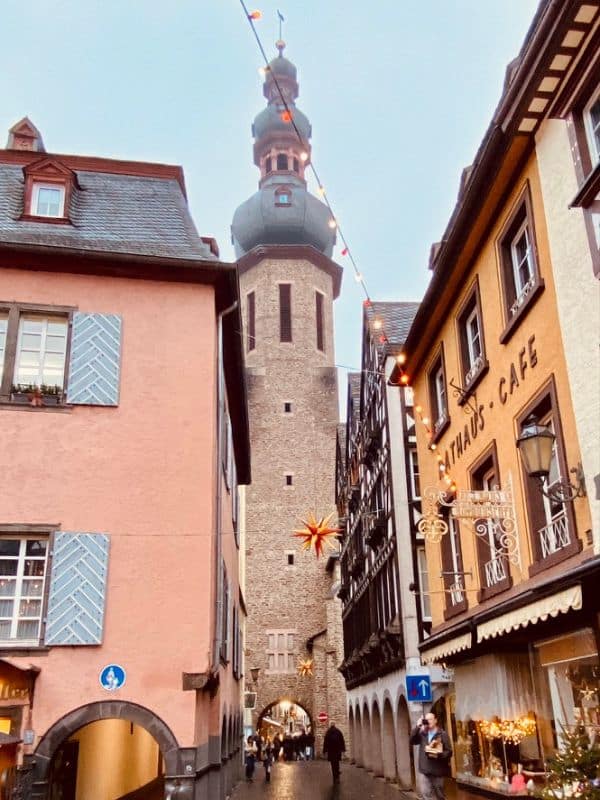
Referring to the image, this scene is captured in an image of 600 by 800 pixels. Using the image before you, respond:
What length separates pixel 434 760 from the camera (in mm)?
10117

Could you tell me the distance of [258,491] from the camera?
1766 inches

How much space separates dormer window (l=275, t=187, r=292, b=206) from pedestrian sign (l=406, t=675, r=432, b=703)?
40.3 metres

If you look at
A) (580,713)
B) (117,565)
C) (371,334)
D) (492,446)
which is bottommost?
(580,713)

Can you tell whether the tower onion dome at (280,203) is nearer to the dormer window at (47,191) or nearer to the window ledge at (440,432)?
the dormer window at (47,191)

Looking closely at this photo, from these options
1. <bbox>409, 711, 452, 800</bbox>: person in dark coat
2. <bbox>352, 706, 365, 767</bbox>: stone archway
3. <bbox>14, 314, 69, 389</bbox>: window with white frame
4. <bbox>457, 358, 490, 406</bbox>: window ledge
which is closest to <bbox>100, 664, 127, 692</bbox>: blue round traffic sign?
<bbox>409, 711, 452, 800</bbox>: person in dark coat

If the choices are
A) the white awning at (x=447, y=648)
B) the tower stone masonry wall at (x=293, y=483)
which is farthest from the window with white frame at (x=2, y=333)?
the tower stone masonry wall at (x=293, y=483)

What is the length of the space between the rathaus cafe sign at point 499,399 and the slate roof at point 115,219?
15.7 ft

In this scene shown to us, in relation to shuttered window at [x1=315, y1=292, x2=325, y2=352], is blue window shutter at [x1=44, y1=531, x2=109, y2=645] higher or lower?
lower

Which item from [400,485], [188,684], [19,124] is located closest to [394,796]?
[400,485]

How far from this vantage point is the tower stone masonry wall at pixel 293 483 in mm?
40469

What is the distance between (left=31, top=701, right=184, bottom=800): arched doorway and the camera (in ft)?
34.4

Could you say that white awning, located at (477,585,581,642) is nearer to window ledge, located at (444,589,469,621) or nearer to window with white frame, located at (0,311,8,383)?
window ledge, located at (444,589,469,621)

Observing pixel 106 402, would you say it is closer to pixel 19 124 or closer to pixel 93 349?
pixel 93 349

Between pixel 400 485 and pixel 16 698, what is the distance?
36.1ft
